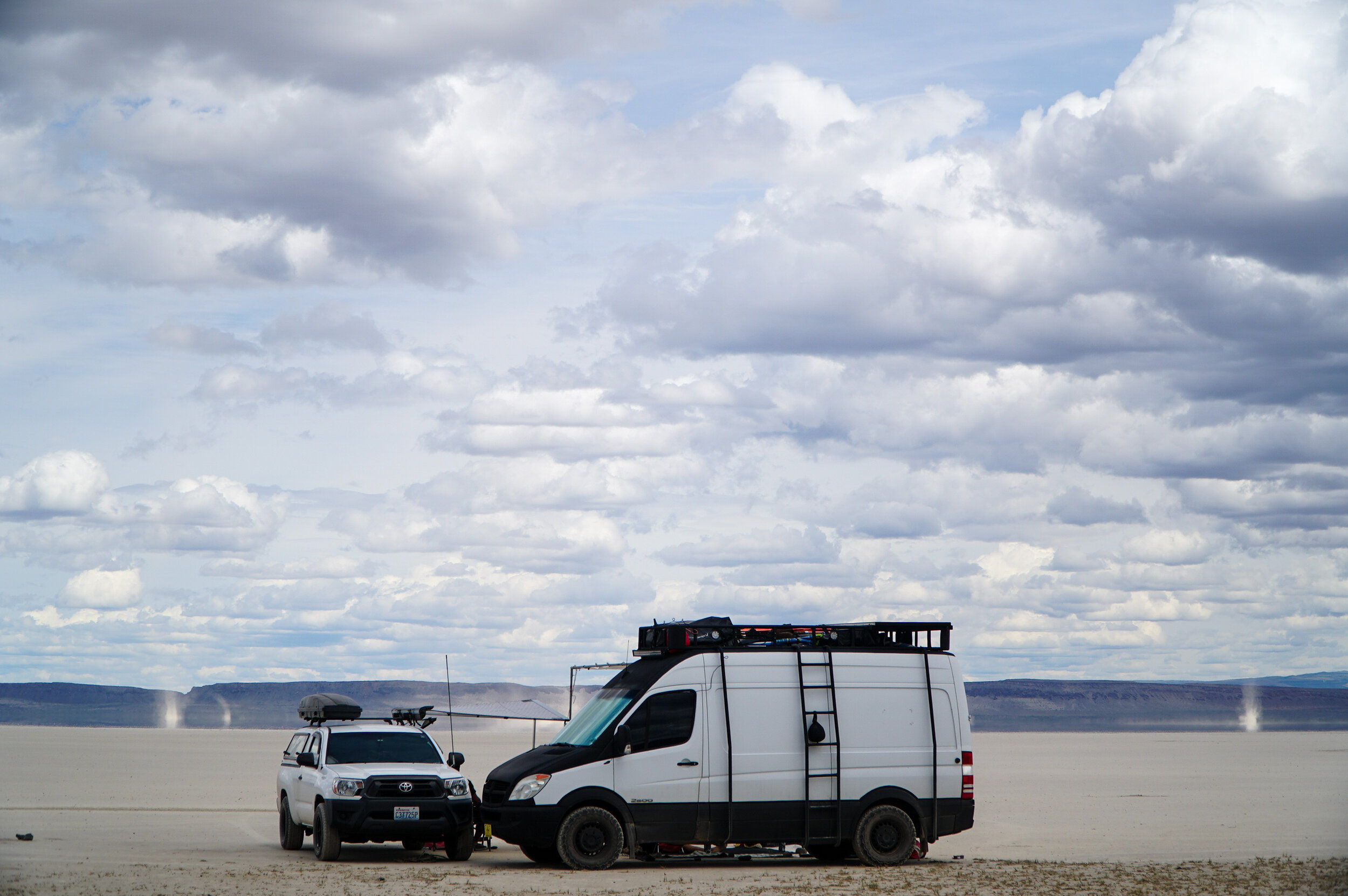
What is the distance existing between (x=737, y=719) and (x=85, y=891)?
762 cm

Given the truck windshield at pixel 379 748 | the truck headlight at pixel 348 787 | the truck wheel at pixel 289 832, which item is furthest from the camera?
the truck wheel at pixel 289 832

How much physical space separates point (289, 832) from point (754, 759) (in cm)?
702

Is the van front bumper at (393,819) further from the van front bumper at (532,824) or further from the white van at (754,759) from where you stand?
the van front bumper at (532,824)

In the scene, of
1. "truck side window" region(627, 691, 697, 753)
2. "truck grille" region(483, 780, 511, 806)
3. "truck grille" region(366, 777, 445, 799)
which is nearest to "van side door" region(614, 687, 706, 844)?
"truck side window" region(627, 691, 697, 753)

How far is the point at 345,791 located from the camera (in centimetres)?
1811

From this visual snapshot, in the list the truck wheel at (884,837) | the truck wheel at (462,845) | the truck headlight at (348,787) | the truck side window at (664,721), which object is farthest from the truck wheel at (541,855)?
the truck wheel at (884,837)

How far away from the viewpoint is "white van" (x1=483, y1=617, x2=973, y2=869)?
17375 millimetres

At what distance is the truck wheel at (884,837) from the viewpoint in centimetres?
1789

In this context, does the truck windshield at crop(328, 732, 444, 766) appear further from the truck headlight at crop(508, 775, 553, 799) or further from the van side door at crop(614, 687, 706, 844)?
the van side door at crop(614, 687, 706, 844)

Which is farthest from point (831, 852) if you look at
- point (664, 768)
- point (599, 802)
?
point (599, 802)

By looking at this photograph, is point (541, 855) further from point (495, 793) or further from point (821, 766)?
point (821, 766)

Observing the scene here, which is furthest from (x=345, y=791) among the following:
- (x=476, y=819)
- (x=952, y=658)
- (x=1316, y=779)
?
(x=1316, y=779)

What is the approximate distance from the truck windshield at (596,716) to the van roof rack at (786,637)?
0.74 metres

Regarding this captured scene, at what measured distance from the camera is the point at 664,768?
17484 millimetres
